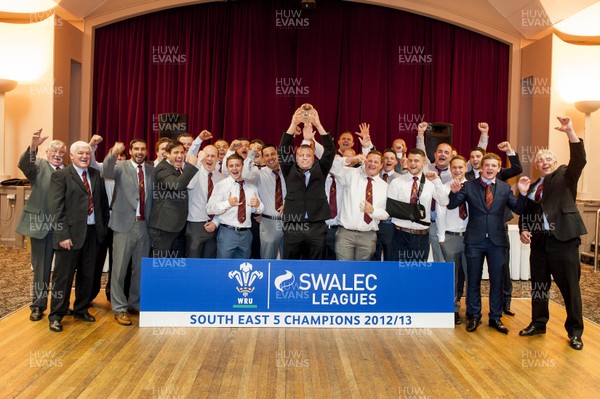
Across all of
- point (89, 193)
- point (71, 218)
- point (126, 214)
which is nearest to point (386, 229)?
point (126, 214)

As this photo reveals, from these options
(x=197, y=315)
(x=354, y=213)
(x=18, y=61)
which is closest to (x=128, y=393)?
(x=197, y=315)

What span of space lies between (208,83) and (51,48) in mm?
2761

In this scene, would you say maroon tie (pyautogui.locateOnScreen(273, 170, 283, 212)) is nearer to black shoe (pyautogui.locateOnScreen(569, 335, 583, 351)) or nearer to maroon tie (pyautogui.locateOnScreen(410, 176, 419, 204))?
maroon tie (pyautogui.locateOnScreen(410, 176, 419, 204))

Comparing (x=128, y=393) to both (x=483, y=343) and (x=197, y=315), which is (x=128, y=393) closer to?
(x=197, y=315)

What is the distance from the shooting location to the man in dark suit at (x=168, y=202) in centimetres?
513

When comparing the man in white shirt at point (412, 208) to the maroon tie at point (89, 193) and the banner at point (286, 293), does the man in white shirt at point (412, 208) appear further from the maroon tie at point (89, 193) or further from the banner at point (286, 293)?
the maroon tie at point (89, 193)

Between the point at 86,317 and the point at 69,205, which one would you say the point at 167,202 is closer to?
the point at 69,205

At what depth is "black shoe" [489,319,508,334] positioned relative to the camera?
509cm

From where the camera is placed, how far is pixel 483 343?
187 inches

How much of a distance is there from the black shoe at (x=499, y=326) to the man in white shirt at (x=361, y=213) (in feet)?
4.11

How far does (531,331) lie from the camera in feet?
16.5

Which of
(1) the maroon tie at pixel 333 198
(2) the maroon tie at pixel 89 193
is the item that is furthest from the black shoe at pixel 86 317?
(1) the maroon tie at pixel 333 198

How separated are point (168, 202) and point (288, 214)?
1.09 metres

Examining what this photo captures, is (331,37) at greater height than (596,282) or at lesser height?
greater
